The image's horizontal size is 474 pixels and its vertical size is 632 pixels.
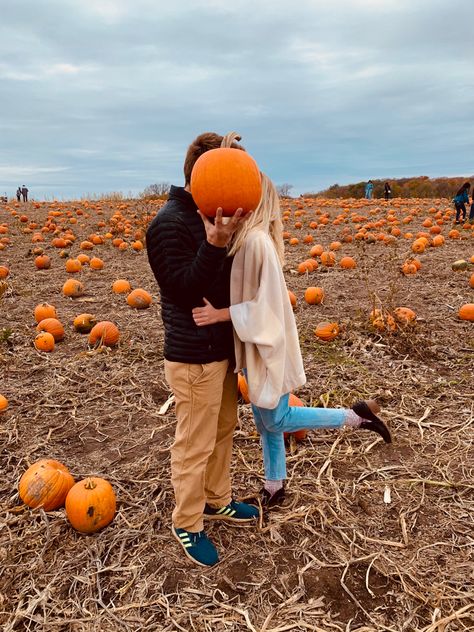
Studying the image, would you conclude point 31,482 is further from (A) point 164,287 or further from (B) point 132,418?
(A) point 164,287

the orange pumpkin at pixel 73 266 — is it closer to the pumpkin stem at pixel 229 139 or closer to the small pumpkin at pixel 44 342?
the small pumpkin at pixel 44 342

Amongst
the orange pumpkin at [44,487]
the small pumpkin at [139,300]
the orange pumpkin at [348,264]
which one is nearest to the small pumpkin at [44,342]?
the small pumpkin at [139,300]

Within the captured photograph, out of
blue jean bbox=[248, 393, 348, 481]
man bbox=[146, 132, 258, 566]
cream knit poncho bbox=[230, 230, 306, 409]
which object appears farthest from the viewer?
blue jean bbox=[248, 393, 348, 481]

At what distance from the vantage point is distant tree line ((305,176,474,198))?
126ft

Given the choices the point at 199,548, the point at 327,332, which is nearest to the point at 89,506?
the point at 199,548

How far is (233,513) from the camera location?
3379mm

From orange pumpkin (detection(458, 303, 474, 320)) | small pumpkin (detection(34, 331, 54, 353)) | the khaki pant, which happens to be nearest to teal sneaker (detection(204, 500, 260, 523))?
the khaki pant

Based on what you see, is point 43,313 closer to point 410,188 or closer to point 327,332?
point 327,332

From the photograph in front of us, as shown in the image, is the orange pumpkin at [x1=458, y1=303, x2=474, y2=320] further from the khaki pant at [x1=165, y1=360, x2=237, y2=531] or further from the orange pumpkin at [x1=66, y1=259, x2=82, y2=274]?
the orange pumpkin at [x1=66, y1=259, x2=82, y2=274]

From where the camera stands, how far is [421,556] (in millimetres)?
3020

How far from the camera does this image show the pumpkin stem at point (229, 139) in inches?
107

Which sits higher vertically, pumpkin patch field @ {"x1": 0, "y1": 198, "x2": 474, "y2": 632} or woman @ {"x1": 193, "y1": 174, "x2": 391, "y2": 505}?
woman @ {"x1": 193, "y1": 174, "x2": 391, "y2": 505}

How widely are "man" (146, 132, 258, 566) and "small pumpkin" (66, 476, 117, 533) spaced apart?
55cm

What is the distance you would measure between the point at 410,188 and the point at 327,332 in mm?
39541
